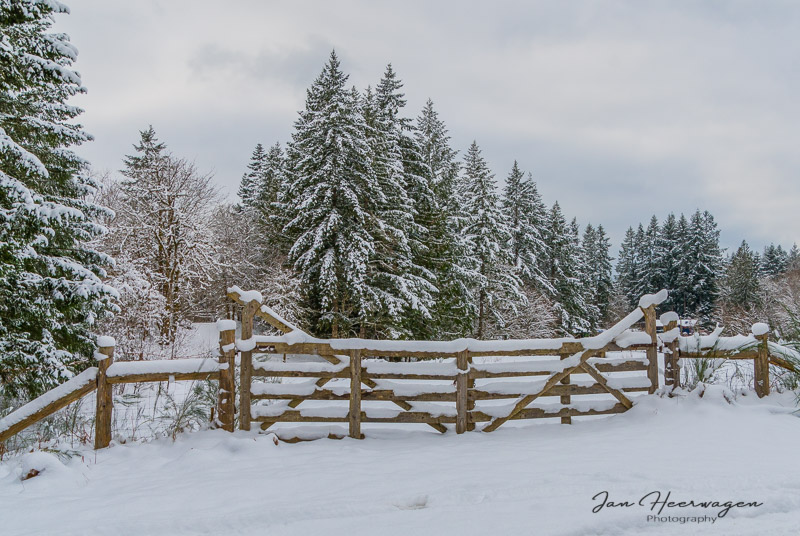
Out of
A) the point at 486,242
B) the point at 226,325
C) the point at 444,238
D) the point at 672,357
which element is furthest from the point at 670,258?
the point at 226,325

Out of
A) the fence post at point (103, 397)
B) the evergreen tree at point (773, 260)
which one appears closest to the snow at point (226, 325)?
the fence post at point (103, 397)

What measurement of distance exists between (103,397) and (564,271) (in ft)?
114

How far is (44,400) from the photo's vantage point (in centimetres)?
570

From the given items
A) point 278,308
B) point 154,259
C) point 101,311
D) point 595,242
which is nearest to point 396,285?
point 278,308

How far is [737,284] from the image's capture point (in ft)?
147

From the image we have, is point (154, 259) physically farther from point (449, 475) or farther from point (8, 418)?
point (449, 475)

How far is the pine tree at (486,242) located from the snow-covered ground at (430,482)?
62.2 ft

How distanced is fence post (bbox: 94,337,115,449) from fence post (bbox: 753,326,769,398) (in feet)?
31.0

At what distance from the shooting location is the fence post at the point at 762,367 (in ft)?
24.3

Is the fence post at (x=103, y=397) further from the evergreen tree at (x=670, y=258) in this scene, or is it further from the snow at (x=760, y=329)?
the evergreen tree at (x=670, y=258)

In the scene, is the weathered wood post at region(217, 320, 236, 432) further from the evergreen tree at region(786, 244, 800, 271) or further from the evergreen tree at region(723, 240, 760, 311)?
the evergreen tree at region(786, 244, 800, 271)

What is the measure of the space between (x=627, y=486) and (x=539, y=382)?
2.72m

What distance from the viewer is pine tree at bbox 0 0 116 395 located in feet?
26.0

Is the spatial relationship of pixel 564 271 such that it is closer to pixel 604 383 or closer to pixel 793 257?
pixel 604 383
